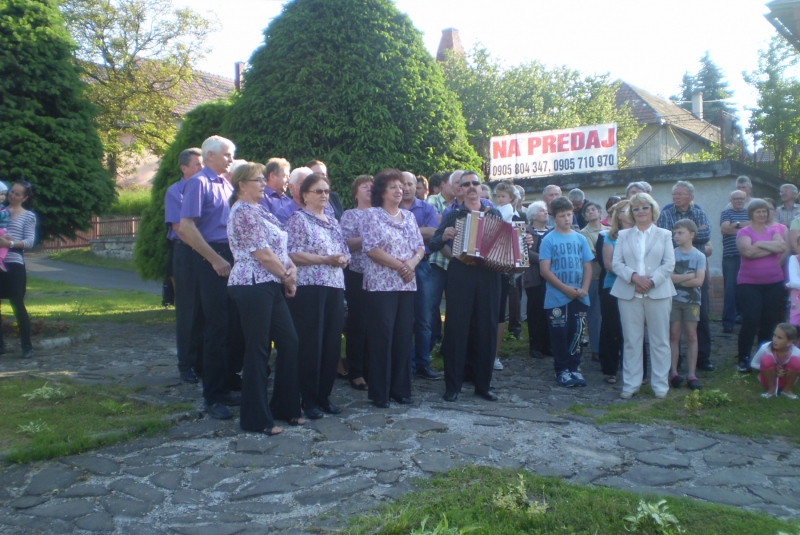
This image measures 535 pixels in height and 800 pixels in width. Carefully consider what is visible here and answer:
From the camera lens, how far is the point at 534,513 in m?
3.95

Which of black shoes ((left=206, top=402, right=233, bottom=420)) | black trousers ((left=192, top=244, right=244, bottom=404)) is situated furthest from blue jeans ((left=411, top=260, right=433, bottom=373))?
black shoes ((left=206, top=402, right=233, bottom=420))

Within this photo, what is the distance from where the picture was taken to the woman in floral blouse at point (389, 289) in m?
6.62

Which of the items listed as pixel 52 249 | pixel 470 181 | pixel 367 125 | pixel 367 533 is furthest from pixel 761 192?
pixel 52 249

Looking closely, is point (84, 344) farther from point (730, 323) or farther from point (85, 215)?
point (730, 323)

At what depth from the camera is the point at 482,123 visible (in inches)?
1594

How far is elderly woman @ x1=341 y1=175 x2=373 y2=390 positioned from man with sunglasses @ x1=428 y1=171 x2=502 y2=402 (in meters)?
0.82

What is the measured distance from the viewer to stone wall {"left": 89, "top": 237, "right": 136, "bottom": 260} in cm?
3154

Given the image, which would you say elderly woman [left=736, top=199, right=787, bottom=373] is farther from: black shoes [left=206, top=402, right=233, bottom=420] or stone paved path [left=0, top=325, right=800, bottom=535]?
black shoes [left=206, top=402, right=233, bottom=420]

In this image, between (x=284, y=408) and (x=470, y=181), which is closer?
(x=284, y=408)

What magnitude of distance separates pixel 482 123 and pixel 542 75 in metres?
4.62

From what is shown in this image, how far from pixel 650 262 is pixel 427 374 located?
2519mm

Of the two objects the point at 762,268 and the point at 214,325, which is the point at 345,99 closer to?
the point at 214,325

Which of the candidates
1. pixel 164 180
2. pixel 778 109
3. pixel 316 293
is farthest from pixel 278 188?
pixel 778 109

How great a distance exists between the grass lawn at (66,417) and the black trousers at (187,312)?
0.66 meters
